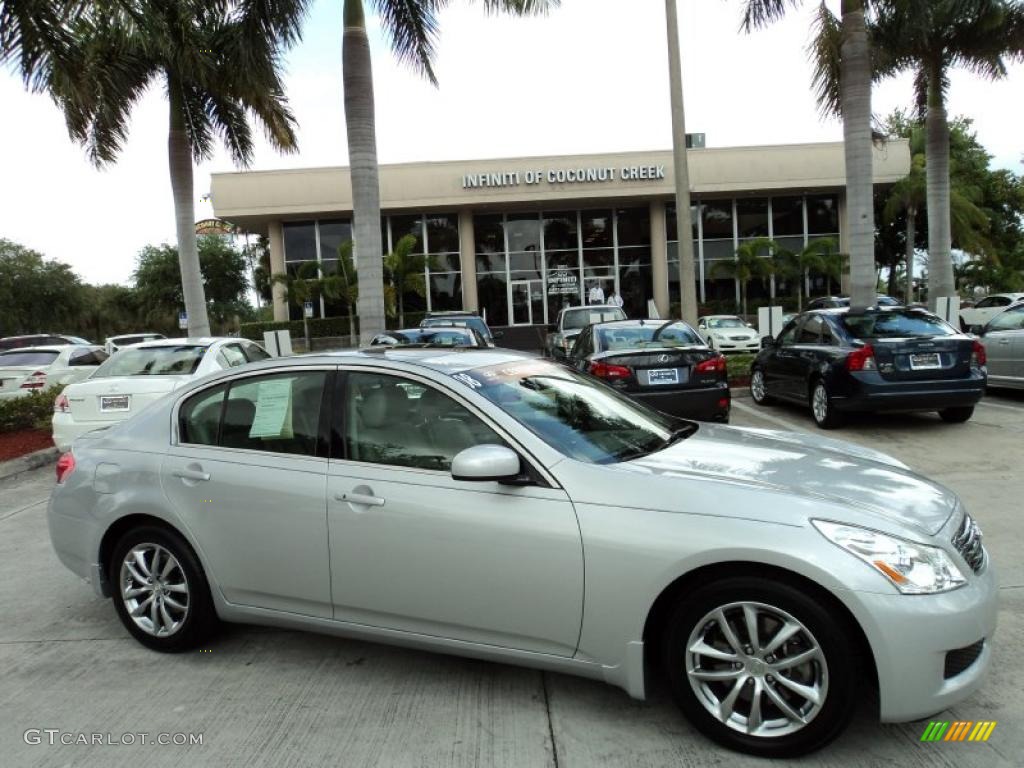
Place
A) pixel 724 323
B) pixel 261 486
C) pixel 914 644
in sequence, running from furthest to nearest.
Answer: pixel 724 323
pixel 261 486
pixel 914 644

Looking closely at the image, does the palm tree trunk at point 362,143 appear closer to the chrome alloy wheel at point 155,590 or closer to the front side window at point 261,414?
the front side window at point 261,414

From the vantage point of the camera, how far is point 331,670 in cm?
363

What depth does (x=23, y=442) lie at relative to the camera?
412 inches

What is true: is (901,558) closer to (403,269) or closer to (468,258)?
(403,269)

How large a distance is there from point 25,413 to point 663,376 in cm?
1002

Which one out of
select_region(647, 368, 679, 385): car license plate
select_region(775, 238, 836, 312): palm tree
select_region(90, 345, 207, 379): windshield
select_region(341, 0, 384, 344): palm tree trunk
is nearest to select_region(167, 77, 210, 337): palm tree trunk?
select_region(341, 0, 384, 344): palm tree trunk

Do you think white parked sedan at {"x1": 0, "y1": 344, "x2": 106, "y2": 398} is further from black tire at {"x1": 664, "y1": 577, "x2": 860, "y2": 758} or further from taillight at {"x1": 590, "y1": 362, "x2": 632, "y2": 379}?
black tire at {"x1": 664, "y1": 577, "x2": 860, "y2": 758}

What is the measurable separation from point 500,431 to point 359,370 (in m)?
0.85

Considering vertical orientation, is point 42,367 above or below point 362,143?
below

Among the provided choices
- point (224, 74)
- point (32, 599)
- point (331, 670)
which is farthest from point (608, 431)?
point (224, 74)

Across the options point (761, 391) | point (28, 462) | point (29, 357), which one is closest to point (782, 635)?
point (761, 391)

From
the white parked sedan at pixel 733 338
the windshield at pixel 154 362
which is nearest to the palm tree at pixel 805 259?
the white parked sedan at pixel 733 338

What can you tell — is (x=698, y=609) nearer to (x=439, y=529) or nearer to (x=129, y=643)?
(x=439, y=529)

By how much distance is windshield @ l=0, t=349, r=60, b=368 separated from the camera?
1598 cm
